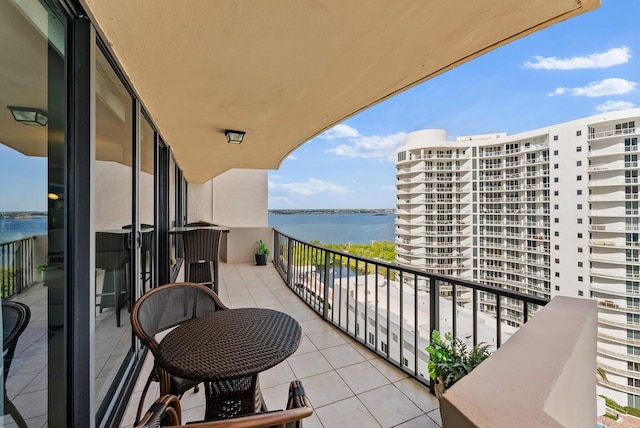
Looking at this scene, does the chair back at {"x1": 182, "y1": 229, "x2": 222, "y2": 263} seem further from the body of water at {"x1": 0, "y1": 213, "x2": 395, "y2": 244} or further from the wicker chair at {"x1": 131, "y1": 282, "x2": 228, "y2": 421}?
the body of water at {"x1": 0, "y1": 213, "x2": 395, "y2": 244}

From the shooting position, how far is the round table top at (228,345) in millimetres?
982

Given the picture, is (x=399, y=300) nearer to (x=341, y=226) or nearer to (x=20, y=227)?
(x=20, y=227)

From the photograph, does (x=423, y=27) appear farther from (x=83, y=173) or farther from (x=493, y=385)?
(x=83, y=173)

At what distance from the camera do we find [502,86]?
15.4 m

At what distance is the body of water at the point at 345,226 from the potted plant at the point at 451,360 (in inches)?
622

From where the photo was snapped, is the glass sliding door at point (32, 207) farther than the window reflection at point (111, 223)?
No

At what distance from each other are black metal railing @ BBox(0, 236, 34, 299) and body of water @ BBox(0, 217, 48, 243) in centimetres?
2

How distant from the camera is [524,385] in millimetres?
680

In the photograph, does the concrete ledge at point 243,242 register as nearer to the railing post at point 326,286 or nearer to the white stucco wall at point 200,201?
the white stucco wall at point 200,201

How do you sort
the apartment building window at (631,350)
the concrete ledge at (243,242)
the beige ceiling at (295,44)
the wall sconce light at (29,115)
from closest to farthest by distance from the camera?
1. the wall sconce light at (29,115)
2. the beige ceiling at (295,44)
3. the apartment building window at (631,350)
4. the concrete ledge at (243,242)

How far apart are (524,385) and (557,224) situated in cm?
815

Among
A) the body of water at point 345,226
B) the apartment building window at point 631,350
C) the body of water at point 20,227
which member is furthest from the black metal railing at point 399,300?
the body of water at point 345,226

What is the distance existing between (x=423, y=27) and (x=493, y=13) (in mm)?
298

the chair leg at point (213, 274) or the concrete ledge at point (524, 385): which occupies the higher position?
the concrete ledge at point (524, 385)
